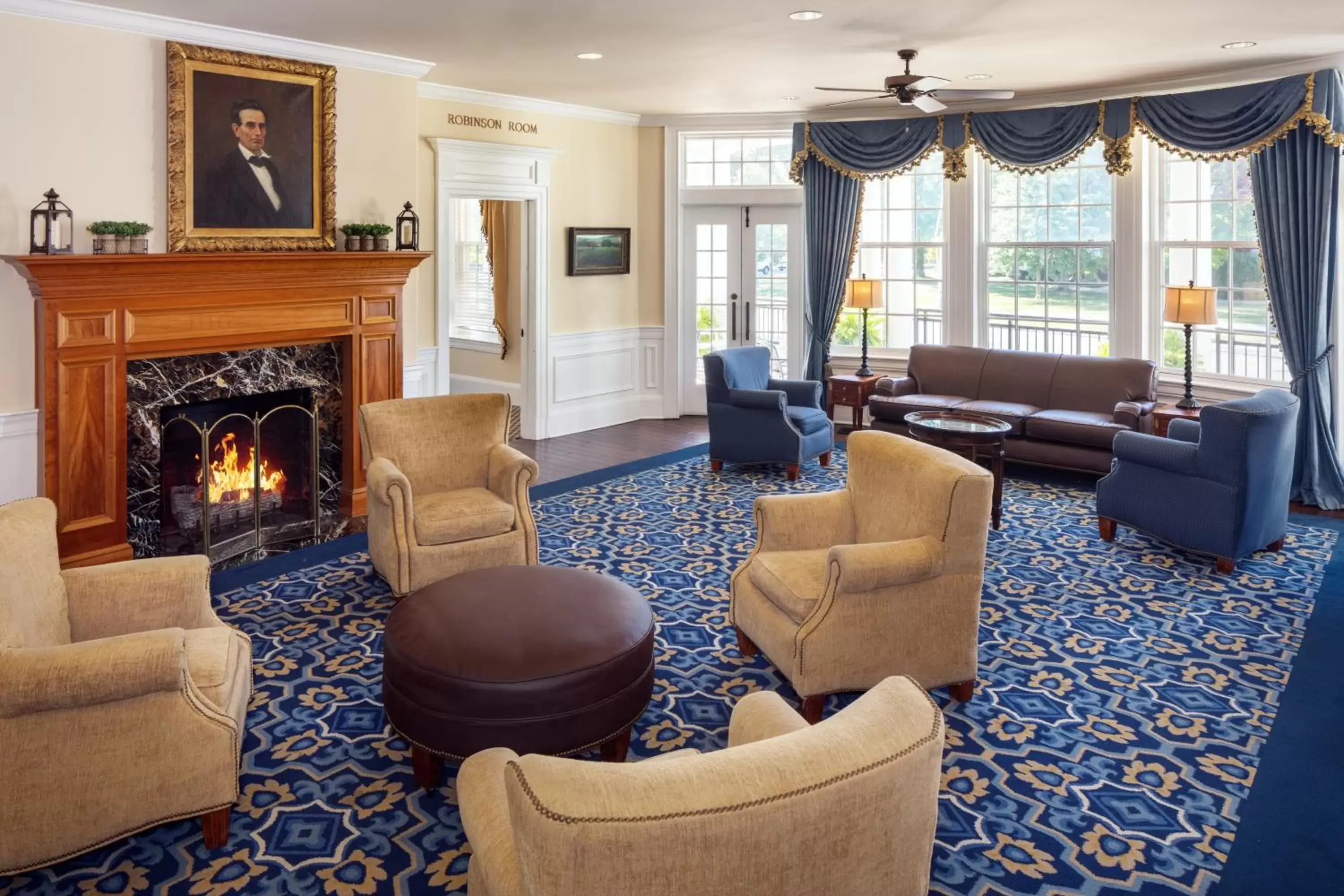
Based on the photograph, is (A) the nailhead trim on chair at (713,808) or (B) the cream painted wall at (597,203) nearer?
(A) the nailhead trim on chair at (713,808)

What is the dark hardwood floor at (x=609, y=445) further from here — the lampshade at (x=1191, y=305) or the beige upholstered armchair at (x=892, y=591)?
the beige upholstered armchair at (x=892, y=591)

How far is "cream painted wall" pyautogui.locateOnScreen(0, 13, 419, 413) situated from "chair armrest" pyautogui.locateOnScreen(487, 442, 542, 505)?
236cm

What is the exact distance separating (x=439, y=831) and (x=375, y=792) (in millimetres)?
335

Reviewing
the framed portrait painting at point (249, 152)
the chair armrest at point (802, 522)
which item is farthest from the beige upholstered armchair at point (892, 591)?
the framed portrait painting at point (249, 152)

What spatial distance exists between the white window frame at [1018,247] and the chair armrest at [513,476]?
4912 millimetres

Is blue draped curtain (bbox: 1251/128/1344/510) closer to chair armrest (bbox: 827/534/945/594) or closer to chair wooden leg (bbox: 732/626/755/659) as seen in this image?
chair armrest (bbox: 827/534/945/594)

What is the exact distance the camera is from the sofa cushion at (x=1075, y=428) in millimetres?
7172

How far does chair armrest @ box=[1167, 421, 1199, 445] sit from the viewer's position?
19.7 ft

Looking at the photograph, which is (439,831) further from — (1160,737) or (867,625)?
(1160,737)

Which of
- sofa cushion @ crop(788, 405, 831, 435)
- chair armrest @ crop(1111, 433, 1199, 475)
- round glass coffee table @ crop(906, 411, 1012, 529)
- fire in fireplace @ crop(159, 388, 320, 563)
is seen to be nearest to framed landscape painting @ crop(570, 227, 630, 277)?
sofa cushion @ crop(788, 405, 831, 435)

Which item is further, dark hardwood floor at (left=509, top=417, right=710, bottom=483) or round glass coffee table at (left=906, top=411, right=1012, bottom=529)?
dark hardwood floor at (left=509, top=417, right=710, bottom=483)

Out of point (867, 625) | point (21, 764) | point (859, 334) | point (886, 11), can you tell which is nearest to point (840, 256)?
point (859, 334)

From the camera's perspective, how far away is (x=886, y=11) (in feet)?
18.1

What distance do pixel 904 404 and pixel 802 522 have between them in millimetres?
4309
